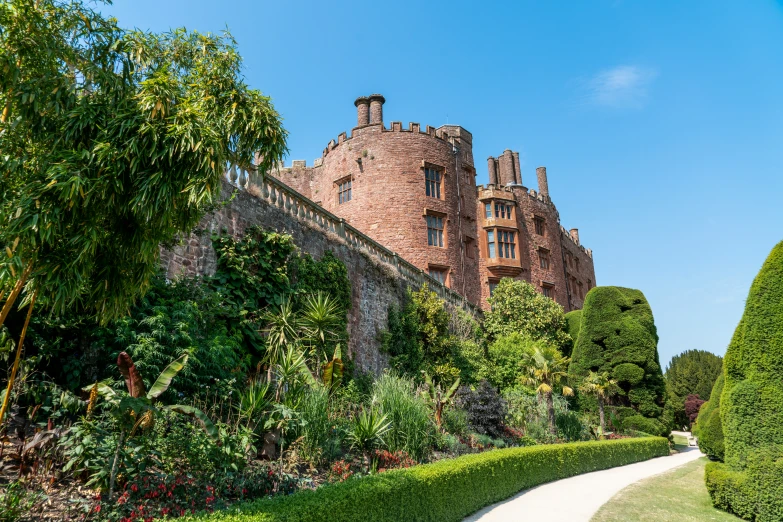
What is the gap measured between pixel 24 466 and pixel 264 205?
A: 8890mm

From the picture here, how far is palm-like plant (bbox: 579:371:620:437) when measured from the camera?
23469mm

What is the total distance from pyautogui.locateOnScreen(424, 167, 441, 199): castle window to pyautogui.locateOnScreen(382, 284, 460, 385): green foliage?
10.8 meters

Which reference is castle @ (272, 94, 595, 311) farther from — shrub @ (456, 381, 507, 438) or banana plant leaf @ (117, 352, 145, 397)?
banana plant leaf @ (117, 352, 145, 397)

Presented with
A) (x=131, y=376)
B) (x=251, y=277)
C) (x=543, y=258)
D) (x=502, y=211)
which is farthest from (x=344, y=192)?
(x=131, y=376)

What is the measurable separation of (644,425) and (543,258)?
49.7 feet


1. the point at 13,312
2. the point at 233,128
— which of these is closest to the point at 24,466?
the point at 13,312

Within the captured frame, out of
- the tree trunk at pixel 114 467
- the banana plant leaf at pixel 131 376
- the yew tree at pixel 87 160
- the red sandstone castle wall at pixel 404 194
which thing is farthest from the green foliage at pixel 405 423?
the red sandstone castle wall at pixel 404 194

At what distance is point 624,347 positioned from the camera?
86.9 ft

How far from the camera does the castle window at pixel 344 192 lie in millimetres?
30856

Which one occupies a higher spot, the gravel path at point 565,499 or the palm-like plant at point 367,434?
the palm-like plant at point 367,434

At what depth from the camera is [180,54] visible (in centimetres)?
756

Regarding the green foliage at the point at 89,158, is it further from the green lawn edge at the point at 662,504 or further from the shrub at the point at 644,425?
the shrub at the point at 644,425

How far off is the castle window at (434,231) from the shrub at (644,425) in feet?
44.1

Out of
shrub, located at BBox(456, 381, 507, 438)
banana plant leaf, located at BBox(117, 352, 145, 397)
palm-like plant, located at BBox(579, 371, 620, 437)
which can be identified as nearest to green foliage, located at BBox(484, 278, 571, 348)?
palm-like plant, located at BBox(579, 371, 620, 437)
